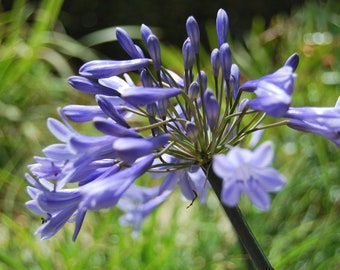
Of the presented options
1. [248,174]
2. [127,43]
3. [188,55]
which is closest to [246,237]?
[248,174]

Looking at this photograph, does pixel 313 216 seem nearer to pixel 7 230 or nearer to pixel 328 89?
pixel 328 89

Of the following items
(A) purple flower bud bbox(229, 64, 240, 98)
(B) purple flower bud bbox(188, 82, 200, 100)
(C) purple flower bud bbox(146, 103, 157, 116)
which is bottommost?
(A) purple flower bud bbox(229, 64, 240, 98)

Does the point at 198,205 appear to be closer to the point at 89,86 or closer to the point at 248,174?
the point at 89,86

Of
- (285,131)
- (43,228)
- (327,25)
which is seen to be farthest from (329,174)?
(43,228)

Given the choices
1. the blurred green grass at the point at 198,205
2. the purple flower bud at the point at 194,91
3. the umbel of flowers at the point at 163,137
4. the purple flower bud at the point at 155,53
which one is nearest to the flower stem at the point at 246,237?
the umbel of flowers at the point at 163,137

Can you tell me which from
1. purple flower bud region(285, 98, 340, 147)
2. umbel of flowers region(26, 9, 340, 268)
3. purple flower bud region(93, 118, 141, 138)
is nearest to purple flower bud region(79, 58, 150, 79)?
umbel of flowers region(26, 9, 340, 268)

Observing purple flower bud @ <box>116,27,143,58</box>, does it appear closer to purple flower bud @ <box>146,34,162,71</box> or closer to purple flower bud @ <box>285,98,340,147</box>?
purple flower bud @ <box>146,34,162,71</box>

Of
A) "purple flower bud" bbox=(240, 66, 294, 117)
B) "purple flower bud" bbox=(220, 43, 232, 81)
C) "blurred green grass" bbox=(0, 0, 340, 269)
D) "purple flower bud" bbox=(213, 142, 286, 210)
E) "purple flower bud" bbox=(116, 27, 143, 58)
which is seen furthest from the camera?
"blurred green grass" bbox=(0, 0, 340, 269)
